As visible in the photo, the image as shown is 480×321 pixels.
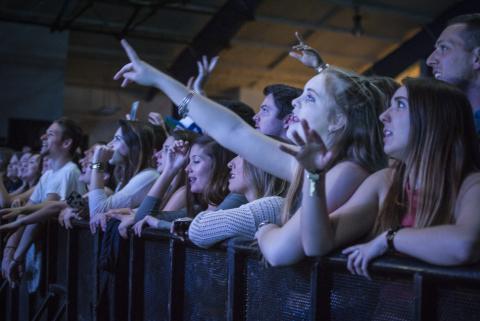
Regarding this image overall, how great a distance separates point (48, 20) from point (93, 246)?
8.74 m

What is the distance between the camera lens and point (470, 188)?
1458 mm

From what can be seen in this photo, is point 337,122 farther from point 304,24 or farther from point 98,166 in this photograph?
point 304,24

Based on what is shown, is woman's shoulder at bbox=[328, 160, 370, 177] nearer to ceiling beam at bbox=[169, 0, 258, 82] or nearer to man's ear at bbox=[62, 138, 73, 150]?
man's ear at bbox=[62, 138, 73, 150]

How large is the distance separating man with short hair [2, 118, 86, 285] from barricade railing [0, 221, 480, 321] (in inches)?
36.4

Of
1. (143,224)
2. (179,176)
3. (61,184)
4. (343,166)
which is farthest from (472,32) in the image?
(61,184)

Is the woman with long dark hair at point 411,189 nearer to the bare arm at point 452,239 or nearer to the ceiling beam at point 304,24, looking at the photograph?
the bare arm at point 452,239

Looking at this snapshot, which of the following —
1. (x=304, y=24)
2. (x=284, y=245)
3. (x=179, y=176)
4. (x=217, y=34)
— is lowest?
(x=284, y=245)

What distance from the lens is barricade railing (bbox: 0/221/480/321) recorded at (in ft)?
4.13

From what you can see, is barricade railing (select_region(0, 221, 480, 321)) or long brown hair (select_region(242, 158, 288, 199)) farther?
long brown hair (select_region(242, 158, 288, 199))

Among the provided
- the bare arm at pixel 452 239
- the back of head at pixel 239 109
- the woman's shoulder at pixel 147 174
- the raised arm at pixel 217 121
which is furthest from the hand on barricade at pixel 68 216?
the bare arm at pixel 452 239

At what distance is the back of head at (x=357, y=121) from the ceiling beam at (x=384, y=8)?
9.20m

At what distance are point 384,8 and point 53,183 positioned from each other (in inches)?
330

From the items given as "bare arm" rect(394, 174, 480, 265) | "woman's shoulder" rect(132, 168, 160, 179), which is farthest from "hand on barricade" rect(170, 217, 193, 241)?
"woman's shoulder" rect(132, 168, 160, 179)

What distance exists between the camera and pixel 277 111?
2848 millimetres
